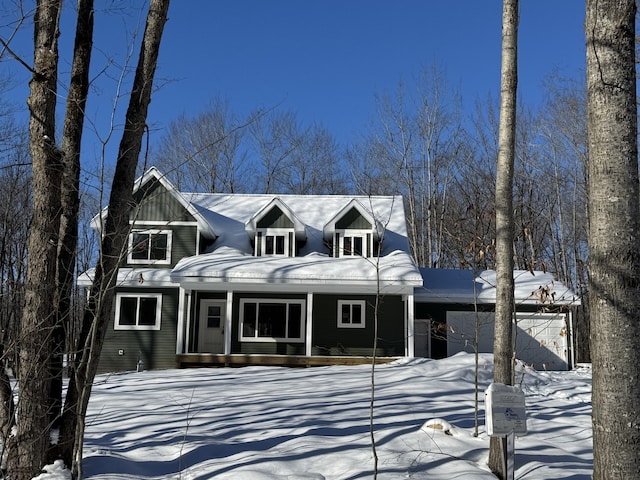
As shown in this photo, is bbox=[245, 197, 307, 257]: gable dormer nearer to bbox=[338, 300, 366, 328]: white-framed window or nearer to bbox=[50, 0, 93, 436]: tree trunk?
bbox=[338, 300, 366, 328]: white-framed window

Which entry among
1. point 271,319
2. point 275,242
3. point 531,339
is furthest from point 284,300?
point 531,339

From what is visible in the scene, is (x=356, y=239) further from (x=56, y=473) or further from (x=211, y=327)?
(x=56, y=473)

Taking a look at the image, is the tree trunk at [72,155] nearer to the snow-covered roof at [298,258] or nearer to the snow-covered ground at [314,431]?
the snow-covered ground at [314,431]

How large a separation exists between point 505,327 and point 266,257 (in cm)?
1321

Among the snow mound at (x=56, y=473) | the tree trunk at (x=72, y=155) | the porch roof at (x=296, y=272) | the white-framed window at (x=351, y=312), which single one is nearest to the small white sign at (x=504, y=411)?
the snow mound at (x=56, y=473)

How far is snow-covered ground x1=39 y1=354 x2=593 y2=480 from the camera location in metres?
5.81

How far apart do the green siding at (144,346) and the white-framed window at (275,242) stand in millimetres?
3557

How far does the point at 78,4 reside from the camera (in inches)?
249

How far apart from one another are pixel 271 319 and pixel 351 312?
8.52ft

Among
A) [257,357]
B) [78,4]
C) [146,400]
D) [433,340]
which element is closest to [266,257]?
[257,357]

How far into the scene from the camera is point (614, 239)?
320cm

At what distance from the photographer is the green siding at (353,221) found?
1955cm

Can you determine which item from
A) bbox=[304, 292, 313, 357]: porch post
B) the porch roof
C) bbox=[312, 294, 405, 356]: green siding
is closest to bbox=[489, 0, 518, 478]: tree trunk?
the porch roof

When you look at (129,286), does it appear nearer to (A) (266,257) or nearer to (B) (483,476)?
(A) (266,257)
